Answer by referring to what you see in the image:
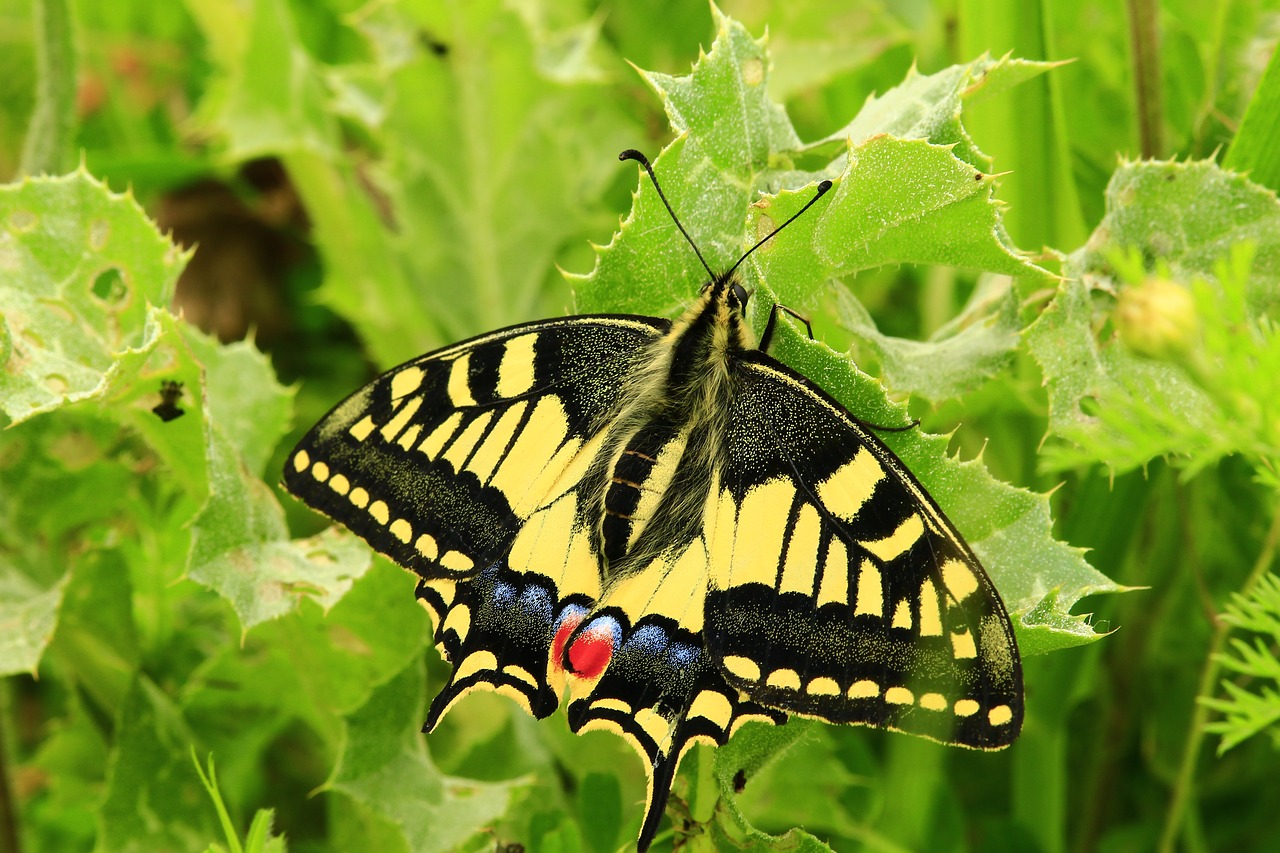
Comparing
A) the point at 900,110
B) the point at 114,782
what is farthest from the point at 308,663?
the point at 900,110

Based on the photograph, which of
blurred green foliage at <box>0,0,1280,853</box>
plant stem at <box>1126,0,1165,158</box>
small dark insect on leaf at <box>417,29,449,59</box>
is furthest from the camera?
small dark insect on leaf at <box>417,29,449,59</box>

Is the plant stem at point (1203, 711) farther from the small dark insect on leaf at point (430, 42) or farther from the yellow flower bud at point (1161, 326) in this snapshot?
the small dark insect on leaf at point (430, 42)

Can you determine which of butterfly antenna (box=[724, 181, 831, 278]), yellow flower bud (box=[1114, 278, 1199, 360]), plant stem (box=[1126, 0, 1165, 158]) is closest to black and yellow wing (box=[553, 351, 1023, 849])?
butterfly antenna (box=[724, 181, 831, 278])

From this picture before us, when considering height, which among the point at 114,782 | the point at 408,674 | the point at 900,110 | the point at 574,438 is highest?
the point at 900,110

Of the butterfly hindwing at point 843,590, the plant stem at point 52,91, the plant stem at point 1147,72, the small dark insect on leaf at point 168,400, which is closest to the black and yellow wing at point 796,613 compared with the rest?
the butterfly hindwing at point 843,590

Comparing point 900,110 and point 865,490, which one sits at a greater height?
point 900,110

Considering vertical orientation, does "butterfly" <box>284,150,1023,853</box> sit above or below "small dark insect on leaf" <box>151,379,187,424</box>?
below

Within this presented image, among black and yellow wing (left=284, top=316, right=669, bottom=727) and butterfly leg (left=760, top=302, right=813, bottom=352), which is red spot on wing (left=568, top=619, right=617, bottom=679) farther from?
butterfly leg (left=760, top=302, right=813, bottom=352)

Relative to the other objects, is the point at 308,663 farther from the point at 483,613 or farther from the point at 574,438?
the point at 574,438
